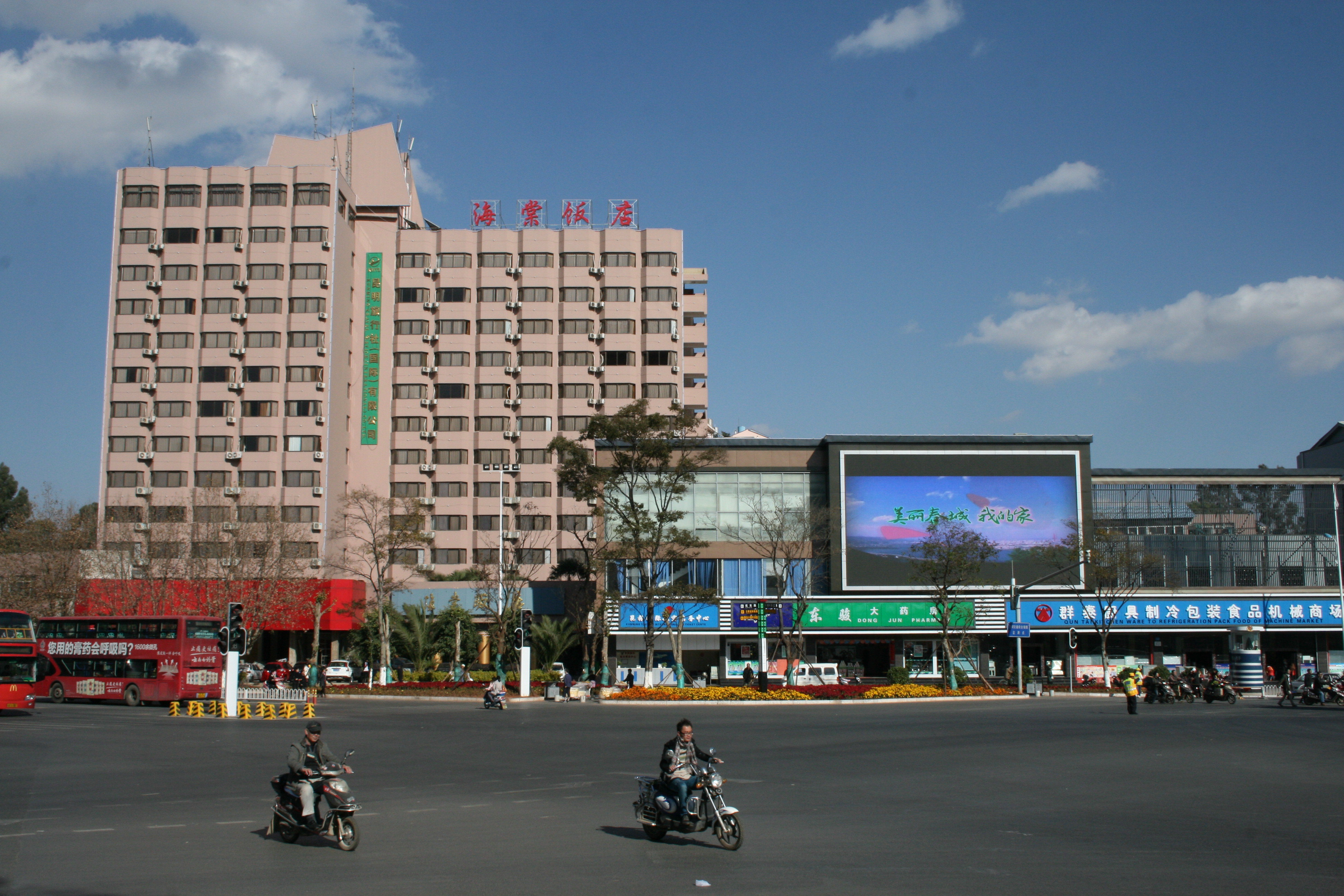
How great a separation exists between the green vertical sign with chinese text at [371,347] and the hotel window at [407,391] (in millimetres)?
1295

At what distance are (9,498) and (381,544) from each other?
189 ft

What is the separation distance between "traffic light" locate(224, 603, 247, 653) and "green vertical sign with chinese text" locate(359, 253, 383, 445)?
4353cm

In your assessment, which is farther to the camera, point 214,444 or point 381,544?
point 214,444

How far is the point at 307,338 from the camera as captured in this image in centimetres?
7181

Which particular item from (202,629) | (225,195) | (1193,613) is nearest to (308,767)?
(202,629)

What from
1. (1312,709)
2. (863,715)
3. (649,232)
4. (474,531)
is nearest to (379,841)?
(863,715)

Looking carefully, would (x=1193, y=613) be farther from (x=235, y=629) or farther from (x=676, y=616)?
(x=235, y=629)

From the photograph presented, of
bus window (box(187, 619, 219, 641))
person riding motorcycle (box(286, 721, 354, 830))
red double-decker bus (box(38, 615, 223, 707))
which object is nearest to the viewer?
person riding motorcycle (box(286, 721, 354, 830))

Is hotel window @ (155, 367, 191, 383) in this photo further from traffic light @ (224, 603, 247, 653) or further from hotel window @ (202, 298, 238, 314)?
traffic light @ (224, 603, 247, 653)

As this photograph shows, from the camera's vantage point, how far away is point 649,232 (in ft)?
251

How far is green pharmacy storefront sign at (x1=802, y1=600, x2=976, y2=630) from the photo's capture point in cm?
5638

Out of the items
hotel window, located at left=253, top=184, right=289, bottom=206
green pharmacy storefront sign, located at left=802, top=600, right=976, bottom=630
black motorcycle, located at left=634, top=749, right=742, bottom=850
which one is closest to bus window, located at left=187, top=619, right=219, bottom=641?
green pharmacy storefront sign, located at left=802, top=600, right=976, bottom=630

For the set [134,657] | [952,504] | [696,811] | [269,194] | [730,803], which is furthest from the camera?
[269,194]

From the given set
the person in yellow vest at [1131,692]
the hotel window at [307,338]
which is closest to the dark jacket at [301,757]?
the person in yellow vest at [1131,692]
